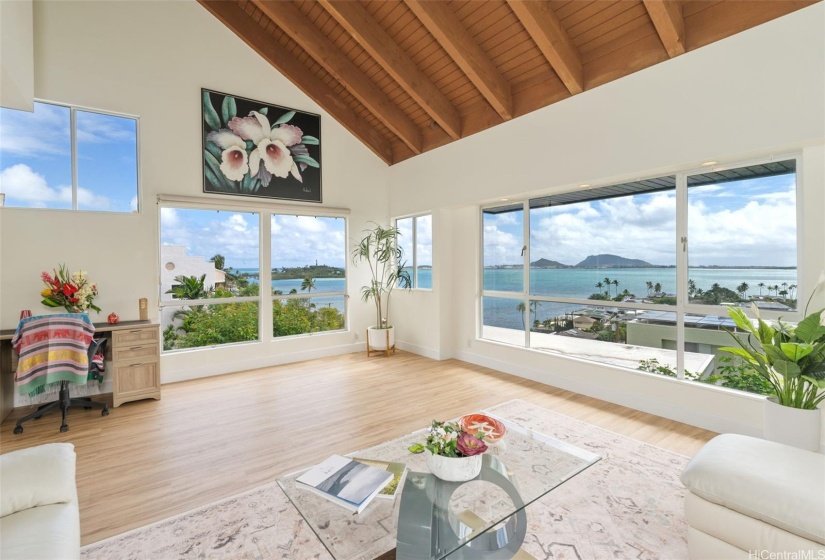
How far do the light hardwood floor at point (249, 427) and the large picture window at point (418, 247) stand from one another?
5.26 ft

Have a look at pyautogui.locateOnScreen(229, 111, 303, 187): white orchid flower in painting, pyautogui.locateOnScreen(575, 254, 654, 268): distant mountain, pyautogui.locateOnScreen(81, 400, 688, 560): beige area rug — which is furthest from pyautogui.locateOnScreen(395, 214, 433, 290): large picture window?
pyautogui.locateOnScreen(81, 400, 688, 560): beige area rug

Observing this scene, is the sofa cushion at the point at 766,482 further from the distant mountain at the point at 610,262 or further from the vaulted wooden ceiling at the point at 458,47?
the vaulted wooden ceiling at the point at 458,47

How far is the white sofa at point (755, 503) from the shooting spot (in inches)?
58.3

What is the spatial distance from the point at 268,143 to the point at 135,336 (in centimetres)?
301

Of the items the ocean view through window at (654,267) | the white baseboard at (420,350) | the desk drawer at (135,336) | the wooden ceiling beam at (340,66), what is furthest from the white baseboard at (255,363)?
the wooden ceiling beam at (340,66)

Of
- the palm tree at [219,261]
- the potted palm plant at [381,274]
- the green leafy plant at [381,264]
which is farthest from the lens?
the green leafy plant at [381,264]

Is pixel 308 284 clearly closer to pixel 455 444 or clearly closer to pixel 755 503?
pixel 455 444

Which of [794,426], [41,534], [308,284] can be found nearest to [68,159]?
[308,284]

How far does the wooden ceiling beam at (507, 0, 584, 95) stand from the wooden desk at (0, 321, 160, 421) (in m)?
4.75

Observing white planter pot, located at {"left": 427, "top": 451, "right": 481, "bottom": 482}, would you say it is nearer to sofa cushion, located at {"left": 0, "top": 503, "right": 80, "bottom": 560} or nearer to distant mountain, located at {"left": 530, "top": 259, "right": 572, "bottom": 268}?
sofa cushion, located at {"left": 0, "top": 503, "right": 80, "bottom": 560}

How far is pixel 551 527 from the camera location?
2.06m

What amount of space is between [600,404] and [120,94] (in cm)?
630

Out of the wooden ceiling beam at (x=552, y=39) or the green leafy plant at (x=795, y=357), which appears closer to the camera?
the green leafy plant at (x=795, y=357)

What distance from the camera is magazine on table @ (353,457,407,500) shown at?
1.69 metres
